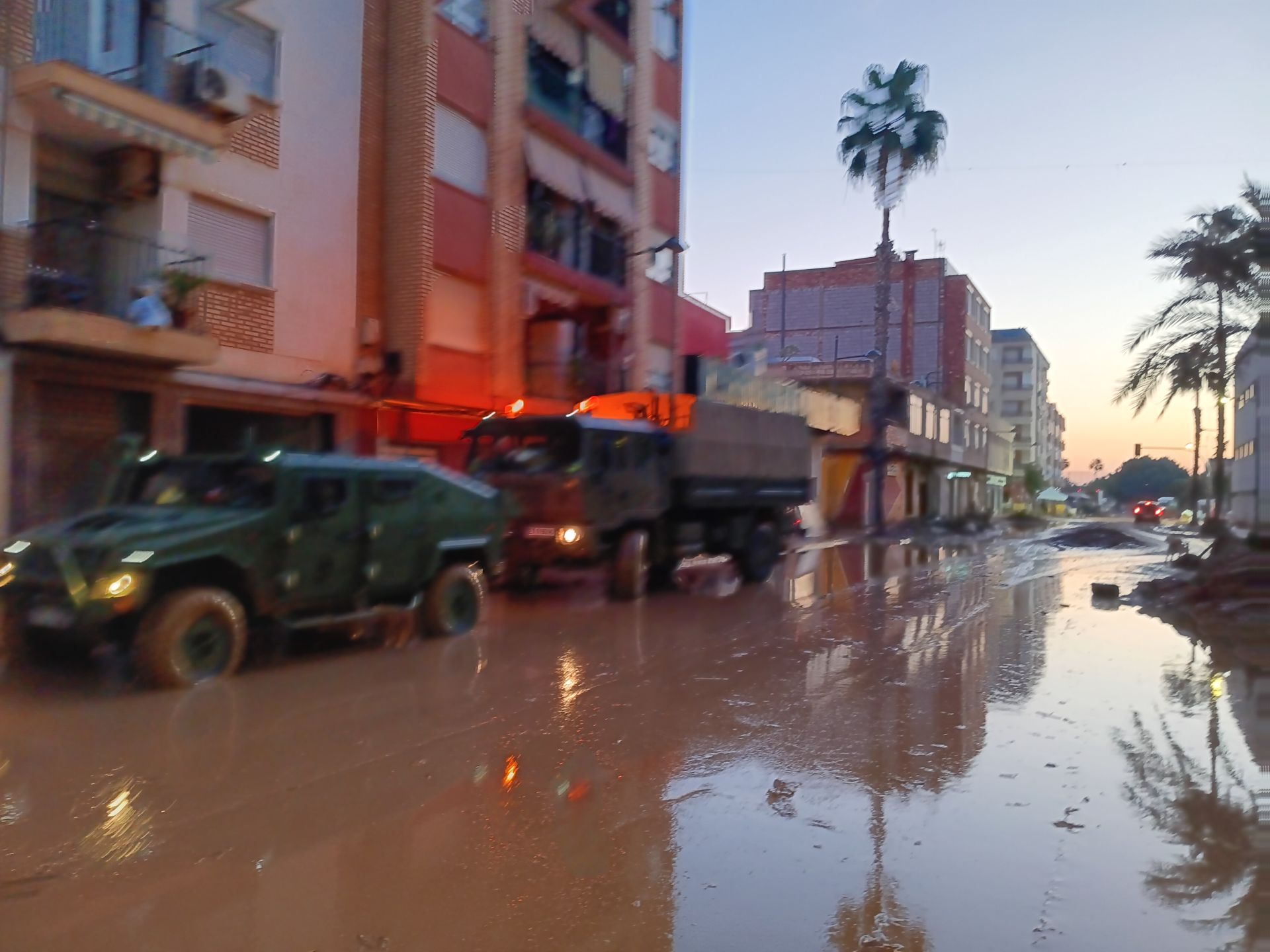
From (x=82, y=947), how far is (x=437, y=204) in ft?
53.0

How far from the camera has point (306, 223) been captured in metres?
15.8

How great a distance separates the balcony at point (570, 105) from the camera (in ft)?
71.1

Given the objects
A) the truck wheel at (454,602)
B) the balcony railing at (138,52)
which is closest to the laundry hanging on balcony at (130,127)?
the balcony railing at (138,52)

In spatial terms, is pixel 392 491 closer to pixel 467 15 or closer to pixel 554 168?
pixel 467 15

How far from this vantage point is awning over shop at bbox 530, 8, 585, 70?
70.6 feet

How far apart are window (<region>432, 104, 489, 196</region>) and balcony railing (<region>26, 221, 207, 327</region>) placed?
6054mm

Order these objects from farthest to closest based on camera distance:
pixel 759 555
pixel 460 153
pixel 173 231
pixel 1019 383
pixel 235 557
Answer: pixel 1019 383
pixel 460 153
pixel 759 555
pixel 173 231
pixel 235 557

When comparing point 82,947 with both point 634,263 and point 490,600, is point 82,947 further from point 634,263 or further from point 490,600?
point 634,263

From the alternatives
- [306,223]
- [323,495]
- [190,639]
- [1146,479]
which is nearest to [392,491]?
[323,495]

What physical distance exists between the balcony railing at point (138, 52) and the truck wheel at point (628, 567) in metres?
8.35

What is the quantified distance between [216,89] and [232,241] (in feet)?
7.11

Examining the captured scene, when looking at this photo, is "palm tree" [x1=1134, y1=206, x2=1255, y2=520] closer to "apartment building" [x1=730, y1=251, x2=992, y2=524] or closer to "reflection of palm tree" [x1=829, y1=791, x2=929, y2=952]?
"reflection of palm tree" [x1=829, y1=791, x2=929, y2=952]

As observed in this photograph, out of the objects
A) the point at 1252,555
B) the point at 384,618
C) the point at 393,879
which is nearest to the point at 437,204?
the point at 384,618

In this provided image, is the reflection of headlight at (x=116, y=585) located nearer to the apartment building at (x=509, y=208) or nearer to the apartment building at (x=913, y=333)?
the apartment building at (x=509, y=208)
